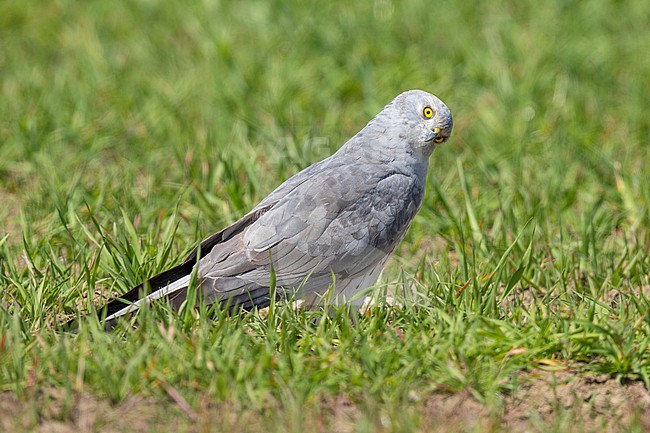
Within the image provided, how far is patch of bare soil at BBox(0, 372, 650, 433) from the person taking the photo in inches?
128

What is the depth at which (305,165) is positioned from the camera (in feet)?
17.6

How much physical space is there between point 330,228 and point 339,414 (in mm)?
1026

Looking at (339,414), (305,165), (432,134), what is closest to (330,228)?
(432,134)

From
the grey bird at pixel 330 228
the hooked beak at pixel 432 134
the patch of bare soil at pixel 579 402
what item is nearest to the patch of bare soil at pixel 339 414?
the patch of bare soil at pixel 579 402

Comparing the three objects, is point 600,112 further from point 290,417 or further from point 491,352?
point 290,417

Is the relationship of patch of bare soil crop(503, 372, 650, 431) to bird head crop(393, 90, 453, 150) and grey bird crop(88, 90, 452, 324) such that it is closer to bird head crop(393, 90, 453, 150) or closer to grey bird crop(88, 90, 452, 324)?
grey bird crop(88, 90, 452, 324)

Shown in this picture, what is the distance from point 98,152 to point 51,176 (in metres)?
0.65

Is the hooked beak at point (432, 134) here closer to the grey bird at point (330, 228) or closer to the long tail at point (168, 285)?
the grey bird at point (330, 228)

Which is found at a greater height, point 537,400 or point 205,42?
point 205,42

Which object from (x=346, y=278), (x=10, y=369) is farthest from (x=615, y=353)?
(x=10, y=369)

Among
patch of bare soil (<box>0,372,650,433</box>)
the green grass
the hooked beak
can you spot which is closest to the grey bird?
the hooked beak

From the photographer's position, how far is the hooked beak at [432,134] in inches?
168

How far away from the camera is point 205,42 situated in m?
7.60

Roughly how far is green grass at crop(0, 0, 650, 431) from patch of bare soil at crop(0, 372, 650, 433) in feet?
0.07
